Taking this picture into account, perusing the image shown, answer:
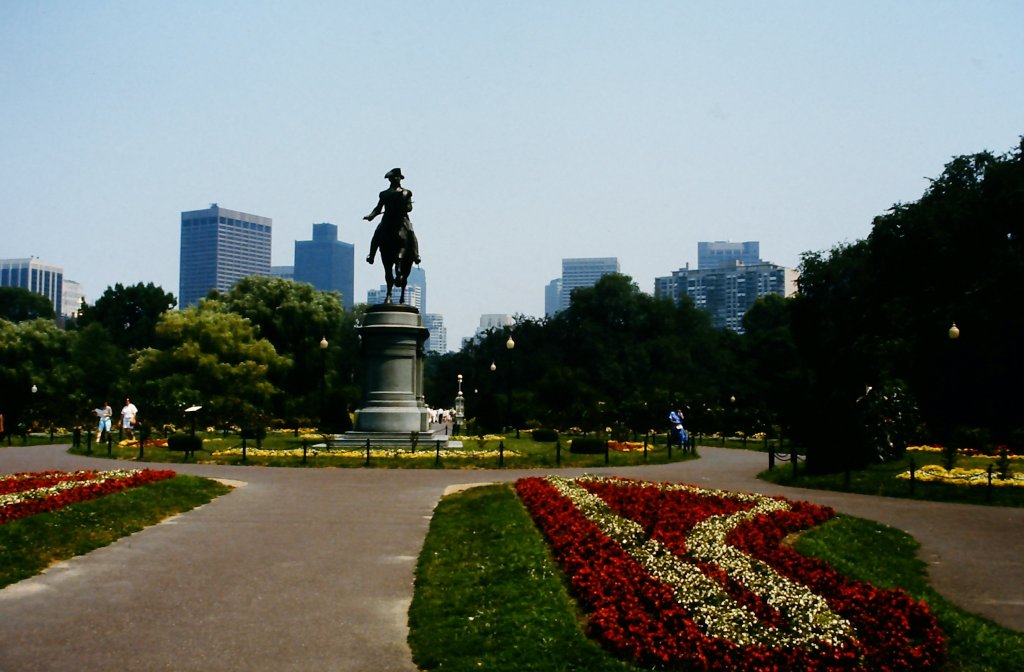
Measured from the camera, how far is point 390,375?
116 ft

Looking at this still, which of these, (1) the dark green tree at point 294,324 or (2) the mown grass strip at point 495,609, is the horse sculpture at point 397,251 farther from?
(1) the dark green tree at point 294,324

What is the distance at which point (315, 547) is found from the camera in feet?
46.0

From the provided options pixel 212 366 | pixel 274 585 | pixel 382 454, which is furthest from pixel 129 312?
pixel 274 585

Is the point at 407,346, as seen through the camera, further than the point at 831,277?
No

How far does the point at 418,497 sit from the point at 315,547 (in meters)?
6.70

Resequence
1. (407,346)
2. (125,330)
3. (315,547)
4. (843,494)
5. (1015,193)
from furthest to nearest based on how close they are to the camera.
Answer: (125,330) < (1015,193) < (407,346) < (843,494) < (315,547)

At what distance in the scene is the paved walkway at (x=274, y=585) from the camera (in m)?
8.52

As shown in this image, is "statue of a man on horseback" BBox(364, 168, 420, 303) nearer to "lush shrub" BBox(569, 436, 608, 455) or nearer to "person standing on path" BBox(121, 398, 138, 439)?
"lush shrub" BBox(569, 436, 608, 455)

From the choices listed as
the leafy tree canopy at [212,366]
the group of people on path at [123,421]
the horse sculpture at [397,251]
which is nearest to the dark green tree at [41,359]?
the leafy tree canopy at [212,366]

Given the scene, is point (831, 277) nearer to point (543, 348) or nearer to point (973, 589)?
point (543, 348)

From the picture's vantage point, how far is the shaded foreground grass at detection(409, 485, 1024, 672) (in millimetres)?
8031

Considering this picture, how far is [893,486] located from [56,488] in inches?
733

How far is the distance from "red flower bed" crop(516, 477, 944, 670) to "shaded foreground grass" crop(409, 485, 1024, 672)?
304 mm

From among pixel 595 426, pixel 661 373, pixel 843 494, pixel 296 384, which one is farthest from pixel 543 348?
pixel 843 494
